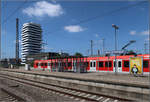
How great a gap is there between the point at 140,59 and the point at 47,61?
84.3 ft

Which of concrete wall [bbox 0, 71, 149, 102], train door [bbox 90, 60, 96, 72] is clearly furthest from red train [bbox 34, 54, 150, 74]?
concrete wall [bbox 0, 71, 149, 102]

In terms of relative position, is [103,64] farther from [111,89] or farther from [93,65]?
[111,89]

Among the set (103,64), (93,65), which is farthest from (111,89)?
(93,65)

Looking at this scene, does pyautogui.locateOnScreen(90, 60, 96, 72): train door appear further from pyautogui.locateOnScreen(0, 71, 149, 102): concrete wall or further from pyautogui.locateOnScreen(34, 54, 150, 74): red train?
pyautogui.locateOnScreen(0, 71, 149, 102): concrete wall

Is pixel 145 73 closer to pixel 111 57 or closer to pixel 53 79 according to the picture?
pixel 111 57

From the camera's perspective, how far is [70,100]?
27.7 ft

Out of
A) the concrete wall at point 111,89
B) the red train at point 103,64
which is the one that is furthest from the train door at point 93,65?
the concrete wall at point 111,89

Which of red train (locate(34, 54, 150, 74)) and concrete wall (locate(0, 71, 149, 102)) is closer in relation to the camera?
concrete wall (locate(0, 71, 149, 102))

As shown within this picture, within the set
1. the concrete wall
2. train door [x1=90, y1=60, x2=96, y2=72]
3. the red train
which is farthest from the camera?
train door [x1=90, y1=60, x2=96, y2=72]

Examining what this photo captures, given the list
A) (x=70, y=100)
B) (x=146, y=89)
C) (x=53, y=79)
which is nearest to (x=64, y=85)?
(x=53, y=79)

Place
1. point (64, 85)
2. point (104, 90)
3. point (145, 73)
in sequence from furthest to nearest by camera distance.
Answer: point (145, 73), point (64, 85), point (104, 90)

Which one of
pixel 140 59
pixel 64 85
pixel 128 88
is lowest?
pixel 64 85

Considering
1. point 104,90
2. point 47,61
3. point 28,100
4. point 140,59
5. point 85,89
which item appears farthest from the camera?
point 47,61

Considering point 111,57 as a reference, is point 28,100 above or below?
below
